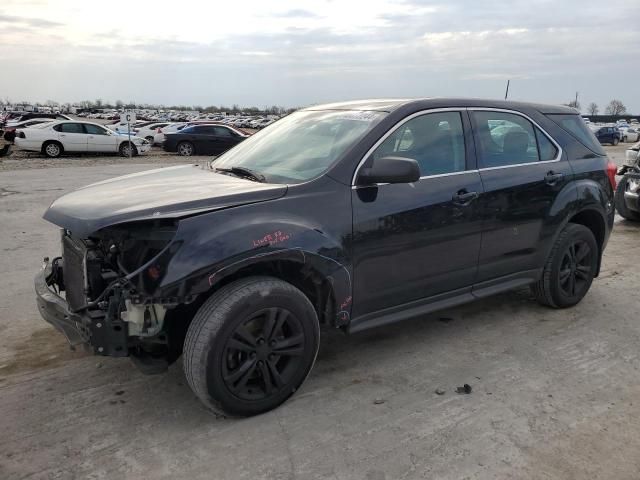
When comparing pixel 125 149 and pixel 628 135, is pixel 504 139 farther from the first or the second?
pixel 628 135

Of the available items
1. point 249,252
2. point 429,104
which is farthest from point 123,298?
point 429,104

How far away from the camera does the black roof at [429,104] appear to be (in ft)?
12.7

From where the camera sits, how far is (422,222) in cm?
368

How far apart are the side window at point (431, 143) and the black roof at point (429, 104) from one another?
9 cm

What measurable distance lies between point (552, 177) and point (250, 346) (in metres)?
2.94

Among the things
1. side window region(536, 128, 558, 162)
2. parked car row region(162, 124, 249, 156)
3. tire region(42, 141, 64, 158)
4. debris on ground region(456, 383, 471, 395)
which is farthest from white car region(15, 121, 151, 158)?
debris on ground region(456, 383, 471, 395)

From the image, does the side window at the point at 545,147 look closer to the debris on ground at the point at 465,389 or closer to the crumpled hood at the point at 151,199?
the debris on ground at the point at 465,389

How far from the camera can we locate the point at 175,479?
2641mm

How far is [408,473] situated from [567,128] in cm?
348

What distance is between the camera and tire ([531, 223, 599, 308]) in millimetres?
4688

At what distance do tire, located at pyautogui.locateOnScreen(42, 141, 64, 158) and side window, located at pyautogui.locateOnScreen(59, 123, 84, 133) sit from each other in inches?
23.0

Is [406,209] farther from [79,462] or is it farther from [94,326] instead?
[79,462]

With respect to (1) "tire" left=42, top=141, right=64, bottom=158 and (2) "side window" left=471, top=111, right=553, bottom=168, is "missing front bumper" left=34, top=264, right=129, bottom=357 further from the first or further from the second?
(1) "tire" left=42, top=141, right=64, bottom=158

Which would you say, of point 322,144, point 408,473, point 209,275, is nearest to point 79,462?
point 209,275
